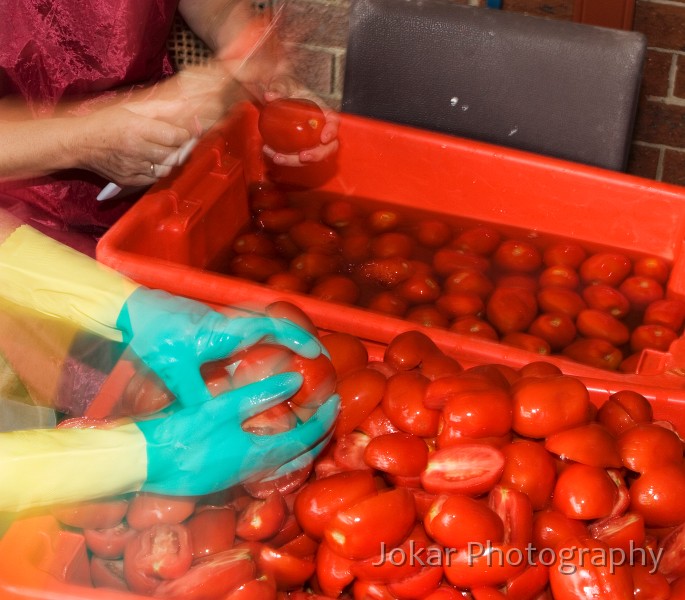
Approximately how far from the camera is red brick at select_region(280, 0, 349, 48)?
2246 mm

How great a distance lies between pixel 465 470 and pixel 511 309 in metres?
0.48

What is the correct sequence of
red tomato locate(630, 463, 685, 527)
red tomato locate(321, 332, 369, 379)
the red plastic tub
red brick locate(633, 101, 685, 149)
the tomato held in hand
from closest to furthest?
1. red tomato locate(630, 463, 685, 527)
2. red tomato locate(321, 332, 369, 379)
3. the red plastic tub
4. the tomato held in hand
5. red brick locate(633, 101, 685, 149)

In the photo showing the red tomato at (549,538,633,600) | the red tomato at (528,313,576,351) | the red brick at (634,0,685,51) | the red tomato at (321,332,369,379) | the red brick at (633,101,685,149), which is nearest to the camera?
the red tomato at (549,538,633,600)

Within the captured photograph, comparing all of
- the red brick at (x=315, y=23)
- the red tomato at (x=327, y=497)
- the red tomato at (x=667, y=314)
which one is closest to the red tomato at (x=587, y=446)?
the red tomato at (x=327, y=497)

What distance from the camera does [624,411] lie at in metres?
0.98

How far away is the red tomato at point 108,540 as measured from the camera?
2.77 ft

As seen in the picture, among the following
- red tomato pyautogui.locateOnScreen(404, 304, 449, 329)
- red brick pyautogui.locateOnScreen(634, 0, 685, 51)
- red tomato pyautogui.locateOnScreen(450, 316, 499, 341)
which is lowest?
red tomato pyautogui.locateOnScreen(404, 304, 449, 329)

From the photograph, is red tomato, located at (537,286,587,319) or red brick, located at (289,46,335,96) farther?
red brick, located at (289,46,335,96)

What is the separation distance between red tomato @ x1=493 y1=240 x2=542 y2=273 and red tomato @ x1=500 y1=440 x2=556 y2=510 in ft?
1.93

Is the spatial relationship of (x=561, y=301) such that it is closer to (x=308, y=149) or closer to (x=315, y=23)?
(x=308, y=149)

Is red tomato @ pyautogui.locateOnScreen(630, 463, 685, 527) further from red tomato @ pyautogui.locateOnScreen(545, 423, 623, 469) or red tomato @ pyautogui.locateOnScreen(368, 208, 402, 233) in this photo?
red tomato @ pyautogui.locateOnScreen(368, 208, 402, 233)

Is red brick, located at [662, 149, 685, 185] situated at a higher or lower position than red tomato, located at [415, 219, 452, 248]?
lower

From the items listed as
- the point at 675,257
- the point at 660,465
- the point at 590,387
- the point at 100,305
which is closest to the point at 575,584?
the point at 660,465

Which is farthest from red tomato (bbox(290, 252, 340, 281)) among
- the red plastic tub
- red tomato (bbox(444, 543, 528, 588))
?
red tomato (bbox(444, 543, 528, 588))
